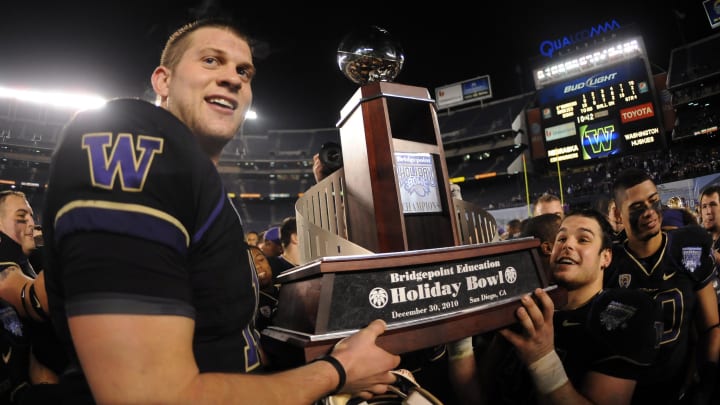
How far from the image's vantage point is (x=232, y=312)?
90 centimetres

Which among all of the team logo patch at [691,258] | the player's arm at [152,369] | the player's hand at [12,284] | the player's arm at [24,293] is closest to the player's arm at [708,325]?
the team logo patch at [691,258]

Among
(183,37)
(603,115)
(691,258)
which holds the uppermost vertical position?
(603,115)

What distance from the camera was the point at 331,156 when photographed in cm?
192

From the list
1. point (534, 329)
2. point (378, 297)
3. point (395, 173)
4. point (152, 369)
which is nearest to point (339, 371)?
point (378, 297)

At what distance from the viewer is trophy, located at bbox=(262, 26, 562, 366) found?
1.07 m

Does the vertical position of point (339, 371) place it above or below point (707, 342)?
above

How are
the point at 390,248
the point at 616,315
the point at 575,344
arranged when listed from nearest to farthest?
the point at 390,248, the point at 616,315, the point at 575,344

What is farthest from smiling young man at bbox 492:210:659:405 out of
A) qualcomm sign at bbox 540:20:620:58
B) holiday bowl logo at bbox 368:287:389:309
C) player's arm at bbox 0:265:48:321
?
qualcomm sign at bbox 540:20:620:58

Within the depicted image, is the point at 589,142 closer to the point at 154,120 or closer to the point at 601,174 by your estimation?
the point at 601,174

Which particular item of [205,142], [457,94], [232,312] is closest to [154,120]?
[205,142]

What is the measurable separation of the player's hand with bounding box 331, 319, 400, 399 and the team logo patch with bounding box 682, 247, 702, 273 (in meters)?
2.88

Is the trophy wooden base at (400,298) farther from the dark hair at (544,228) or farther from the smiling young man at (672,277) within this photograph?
the smiling young man at (672,277)

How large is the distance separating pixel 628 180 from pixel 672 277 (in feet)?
2.56

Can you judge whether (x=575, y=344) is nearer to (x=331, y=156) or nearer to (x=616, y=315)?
(x=616, y=315)
